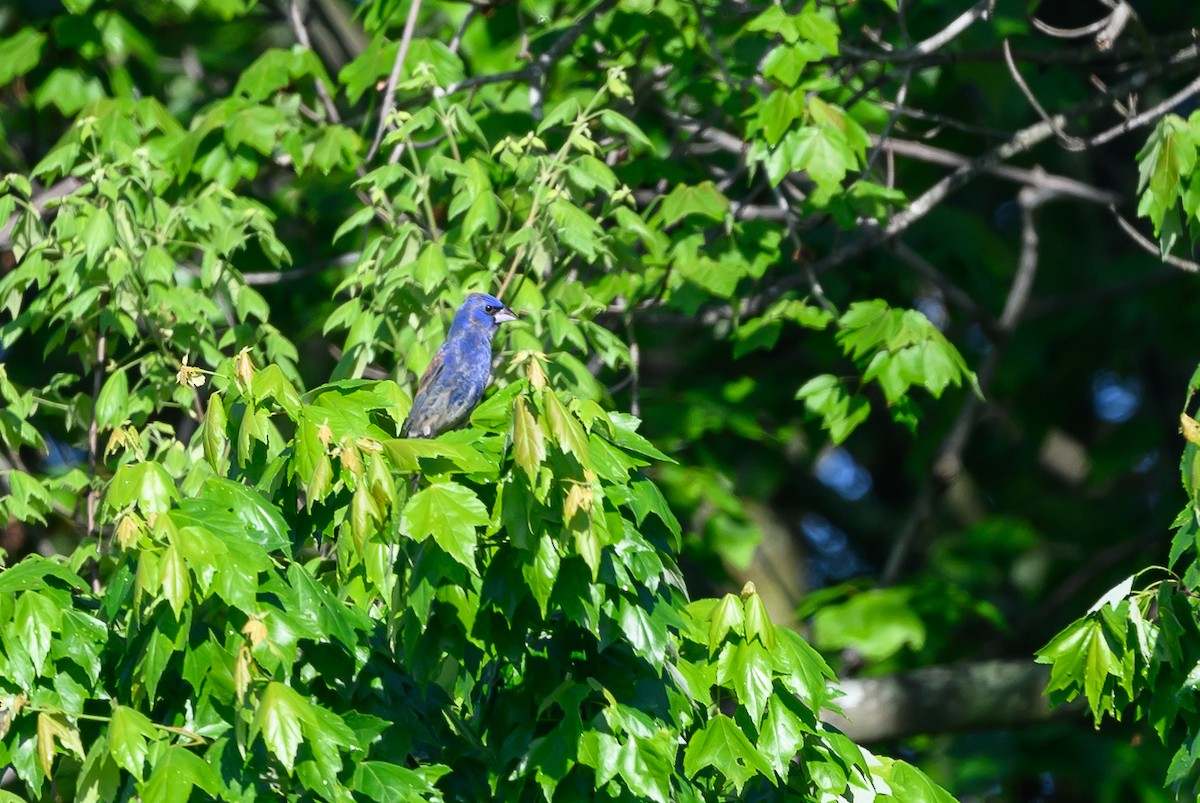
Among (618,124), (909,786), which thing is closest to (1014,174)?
(618,124)

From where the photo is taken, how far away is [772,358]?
884 cm

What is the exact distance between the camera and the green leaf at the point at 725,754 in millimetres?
3104

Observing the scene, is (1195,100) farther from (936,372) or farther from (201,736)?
(201,736)

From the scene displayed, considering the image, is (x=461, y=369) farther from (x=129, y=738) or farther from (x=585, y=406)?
(x=129, y=738)

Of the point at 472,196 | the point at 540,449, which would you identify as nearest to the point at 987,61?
the point at 472,196

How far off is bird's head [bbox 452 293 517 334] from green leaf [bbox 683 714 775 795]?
1998mm

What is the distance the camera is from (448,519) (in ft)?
9.32

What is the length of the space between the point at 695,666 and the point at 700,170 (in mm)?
3393

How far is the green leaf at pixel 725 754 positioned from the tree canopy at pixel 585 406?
0.07 feet

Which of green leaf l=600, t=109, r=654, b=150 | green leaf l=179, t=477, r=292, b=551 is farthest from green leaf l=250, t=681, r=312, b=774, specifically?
green leaf l=600, t=109, r=654, b=150

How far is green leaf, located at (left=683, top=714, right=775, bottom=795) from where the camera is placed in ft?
10.2

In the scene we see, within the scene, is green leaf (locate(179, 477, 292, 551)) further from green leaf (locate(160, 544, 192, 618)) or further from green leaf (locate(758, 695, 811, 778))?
green leaf (locate(758, 695, 811, 778))

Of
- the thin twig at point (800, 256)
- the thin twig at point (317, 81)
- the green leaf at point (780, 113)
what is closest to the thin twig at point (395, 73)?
the thin twig at point (317, 81)

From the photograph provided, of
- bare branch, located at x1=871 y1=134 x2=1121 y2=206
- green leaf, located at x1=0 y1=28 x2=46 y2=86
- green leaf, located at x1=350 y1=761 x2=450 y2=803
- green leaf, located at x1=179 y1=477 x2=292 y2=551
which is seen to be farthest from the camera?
green leaf, located at x1=0 y1=28 x2=46 y2=86
